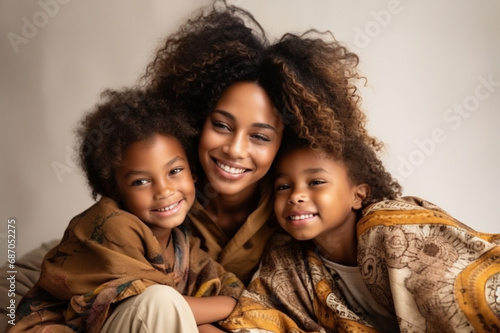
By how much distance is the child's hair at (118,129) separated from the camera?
62.9 inches

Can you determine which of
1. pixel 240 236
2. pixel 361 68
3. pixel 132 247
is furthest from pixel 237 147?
pixel 361 68

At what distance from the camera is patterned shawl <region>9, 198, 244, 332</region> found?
1.40m

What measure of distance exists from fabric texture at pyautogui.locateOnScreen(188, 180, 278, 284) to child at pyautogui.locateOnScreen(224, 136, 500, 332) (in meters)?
0.05

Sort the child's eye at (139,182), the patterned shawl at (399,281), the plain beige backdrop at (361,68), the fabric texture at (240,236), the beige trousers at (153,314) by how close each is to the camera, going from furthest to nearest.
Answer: the plain beige backdrop at (361,68) → the fabric texture at (240,236) → the child's eye at (139,182) → the patterned shawl at (399,281) → the beige trousers at (153,314)

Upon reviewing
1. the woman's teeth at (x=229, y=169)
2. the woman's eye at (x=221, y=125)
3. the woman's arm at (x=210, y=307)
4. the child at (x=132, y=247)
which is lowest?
the woman's arm at (x=210, y=307)

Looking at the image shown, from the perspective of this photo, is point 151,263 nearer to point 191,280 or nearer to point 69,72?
point 191,280

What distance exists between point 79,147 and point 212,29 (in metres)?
0.54

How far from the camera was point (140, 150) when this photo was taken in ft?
5.20

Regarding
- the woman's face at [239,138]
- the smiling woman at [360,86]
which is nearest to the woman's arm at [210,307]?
the woman's face at [239,138]

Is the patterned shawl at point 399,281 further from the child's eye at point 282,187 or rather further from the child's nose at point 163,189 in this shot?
the child's nose at point 163,189

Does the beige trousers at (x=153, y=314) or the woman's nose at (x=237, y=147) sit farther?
the woman's nose at (x=237, y=147)

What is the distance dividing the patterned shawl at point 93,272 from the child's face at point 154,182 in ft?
0.21

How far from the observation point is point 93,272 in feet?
4.69

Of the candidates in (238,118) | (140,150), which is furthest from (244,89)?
(140,150)
